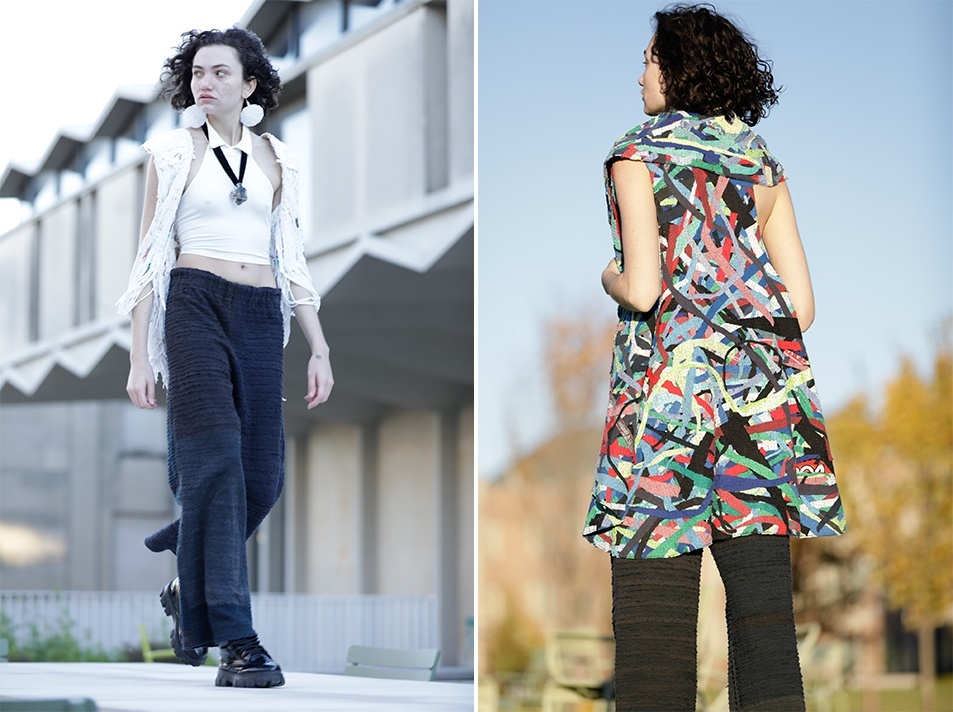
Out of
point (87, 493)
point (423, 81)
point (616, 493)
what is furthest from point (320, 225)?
point (87, 493)

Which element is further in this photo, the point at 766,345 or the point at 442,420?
the point at 442,420

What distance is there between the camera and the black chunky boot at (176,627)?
2652 mm

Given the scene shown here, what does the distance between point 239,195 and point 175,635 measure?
92 centimetres

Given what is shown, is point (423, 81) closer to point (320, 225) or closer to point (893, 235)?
point (320, 225)

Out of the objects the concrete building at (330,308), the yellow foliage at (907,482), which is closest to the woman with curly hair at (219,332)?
the concrete building at (330,308)

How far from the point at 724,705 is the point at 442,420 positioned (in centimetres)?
175

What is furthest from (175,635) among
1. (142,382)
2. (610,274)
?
(610,274)

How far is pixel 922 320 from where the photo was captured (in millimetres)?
5152

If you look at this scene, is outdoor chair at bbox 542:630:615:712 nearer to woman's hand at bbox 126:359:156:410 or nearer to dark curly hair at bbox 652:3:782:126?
Answer: woman's hand at bbox 126:359:156:410

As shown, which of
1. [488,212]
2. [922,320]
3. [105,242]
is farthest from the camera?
[488,212]

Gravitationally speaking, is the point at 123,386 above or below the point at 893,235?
below

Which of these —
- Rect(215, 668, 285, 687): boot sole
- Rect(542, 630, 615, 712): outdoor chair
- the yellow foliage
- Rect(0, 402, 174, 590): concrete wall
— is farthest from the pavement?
the yellow foliage

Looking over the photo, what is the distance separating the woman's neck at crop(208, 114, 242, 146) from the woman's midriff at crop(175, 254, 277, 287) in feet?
0.92

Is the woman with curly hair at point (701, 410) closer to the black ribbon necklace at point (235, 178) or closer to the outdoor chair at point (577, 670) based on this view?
the black ribbon necklace at point (235, 178)
